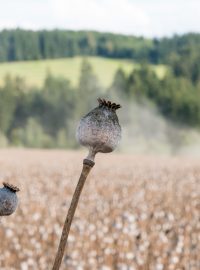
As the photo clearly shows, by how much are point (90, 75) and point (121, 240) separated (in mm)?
59571

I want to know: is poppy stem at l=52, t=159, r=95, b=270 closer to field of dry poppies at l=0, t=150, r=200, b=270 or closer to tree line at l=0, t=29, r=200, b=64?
field of dry poppies at l=0, t=150, r=200, b=270

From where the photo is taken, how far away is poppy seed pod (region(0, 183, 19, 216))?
127 cm

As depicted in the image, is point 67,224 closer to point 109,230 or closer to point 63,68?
point 109,230

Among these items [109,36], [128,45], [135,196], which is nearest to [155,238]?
[135,196]

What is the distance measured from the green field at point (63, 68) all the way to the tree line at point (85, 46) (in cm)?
184

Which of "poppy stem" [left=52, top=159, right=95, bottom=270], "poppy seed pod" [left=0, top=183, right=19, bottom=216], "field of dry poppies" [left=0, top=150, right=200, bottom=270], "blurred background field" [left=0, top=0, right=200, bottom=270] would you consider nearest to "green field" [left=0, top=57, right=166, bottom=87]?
"blurred background field" [left=0, top=0, right=200, bottom=270]

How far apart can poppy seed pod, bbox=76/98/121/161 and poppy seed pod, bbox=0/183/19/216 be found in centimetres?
16

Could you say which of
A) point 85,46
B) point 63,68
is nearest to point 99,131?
point 63,68

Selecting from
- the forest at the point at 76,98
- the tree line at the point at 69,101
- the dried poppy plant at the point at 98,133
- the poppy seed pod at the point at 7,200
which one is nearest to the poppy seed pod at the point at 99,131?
the dried poppy plant at the point at 98,133

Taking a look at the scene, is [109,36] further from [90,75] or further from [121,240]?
[121,240]

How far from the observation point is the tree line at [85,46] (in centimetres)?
8700

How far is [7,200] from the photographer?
1.30 m

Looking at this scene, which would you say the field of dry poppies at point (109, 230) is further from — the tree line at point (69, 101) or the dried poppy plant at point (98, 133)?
the tree line at point (69, 101)

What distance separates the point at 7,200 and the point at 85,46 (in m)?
97.1
